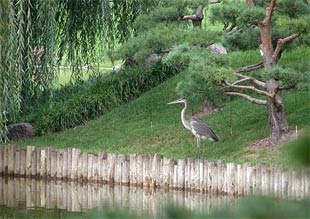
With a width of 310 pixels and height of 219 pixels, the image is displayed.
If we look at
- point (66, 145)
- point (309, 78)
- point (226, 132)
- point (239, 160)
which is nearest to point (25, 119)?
point (66, 145)

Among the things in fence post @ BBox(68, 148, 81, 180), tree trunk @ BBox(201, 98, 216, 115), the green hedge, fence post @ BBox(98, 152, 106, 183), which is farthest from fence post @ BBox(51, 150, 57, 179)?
tree trunk @ BBox(201, 98, 216, 115)

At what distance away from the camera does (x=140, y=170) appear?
54.8 feet

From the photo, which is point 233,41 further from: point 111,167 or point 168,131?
point 111,167

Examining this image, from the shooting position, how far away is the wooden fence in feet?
49.7

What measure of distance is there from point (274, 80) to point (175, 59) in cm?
219

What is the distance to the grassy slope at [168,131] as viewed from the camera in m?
17.7

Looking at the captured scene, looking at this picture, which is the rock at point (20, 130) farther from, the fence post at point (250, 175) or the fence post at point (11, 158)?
the fence post at point (250, 175)

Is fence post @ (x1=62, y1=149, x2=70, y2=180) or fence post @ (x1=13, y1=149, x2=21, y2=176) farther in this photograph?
fence post @ (x1=13, y1=149, x2=21, y2=176)

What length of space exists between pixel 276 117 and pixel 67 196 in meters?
4.55

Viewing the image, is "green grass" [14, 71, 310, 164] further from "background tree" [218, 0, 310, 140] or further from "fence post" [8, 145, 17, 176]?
"fence post" [8, 145, 17, 176]

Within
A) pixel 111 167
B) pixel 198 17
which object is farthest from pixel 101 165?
pixel 198 17

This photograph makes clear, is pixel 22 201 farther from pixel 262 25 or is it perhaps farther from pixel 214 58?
pixel 262 25

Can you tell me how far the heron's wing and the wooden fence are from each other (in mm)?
1193

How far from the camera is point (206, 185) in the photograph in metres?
15.8
